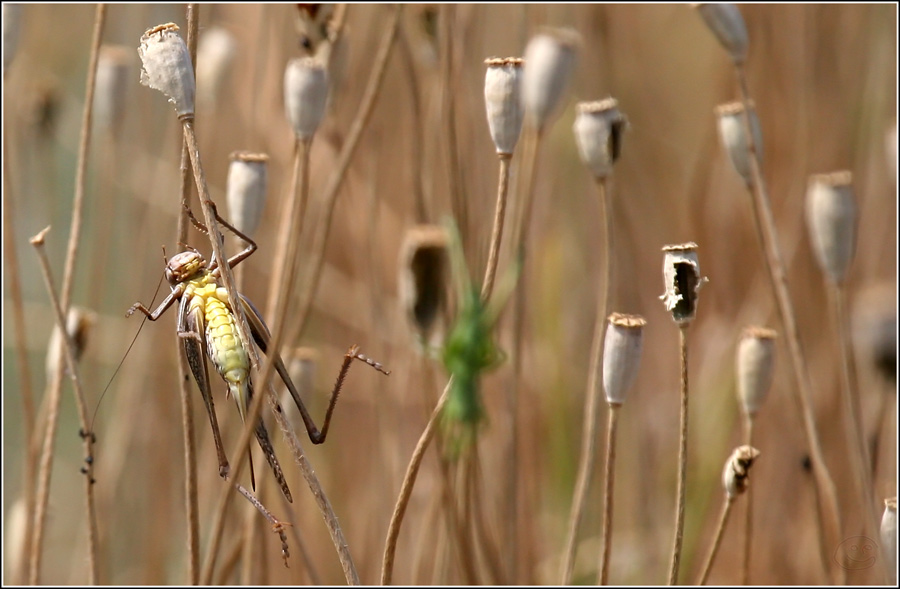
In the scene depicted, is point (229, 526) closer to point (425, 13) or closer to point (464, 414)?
point (425, 13)

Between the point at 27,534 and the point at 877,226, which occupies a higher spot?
the point at 877,226

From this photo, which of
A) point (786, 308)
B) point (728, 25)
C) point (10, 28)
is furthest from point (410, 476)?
point (10, 28)

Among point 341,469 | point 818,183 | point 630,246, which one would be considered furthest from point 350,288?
point 818,183

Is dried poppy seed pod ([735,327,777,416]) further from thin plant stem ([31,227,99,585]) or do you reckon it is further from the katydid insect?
thin plant stem ([31,227,99,585])

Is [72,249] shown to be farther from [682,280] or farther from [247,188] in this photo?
[682,280]

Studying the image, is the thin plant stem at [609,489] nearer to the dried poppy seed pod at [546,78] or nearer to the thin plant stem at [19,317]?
the dried poppy seed pod at [546,78]

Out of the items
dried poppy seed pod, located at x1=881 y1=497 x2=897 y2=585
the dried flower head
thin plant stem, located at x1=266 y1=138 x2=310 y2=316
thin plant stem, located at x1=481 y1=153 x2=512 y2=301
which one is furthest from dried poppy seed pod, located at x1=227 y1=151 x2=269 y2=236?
the dried flower head
